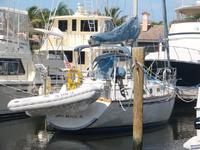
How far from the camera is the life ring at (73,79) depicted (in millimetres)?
19266

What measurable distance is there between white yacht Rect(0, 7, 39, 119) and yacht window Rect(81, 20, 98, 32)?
14.2 ft

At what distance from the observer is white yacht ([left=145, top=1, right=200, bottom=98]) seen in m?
29.2

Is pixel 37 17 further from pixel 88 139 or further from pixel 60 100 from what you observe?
→ pixel 60 100

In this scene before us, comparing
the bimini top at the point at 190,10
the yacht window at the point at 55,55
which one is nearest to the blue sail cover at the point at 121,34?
the yacht window at the point at 55,55

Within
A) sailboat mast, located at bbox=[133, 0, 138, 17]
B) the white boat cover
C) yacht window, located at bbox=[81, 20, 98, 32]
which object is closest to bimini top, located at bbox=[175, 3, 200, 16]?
yacht window, located at bbox=[81, 20, 98, 32]

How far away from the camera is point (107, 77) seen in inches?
790

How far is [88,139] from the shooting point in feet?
61.7

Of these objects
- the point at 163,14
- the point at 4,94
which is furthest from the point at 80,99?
the point at 163,14

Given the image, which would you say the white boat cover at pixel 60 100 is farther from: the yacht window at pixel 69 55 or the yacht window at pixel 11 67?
the yacht window at pixel 69 55

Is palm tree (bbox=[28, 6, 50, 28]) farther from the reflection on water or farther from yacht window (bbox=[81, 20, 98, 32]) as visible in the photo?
the reflection on water

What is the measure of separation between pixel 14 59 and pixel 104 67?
458 cm

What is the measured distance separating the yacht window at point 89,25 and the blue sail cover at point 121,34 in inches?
307

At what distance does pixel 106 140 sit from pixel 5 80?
6075mm

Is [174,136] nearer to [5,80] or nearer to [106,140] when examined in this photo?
[106,140]
